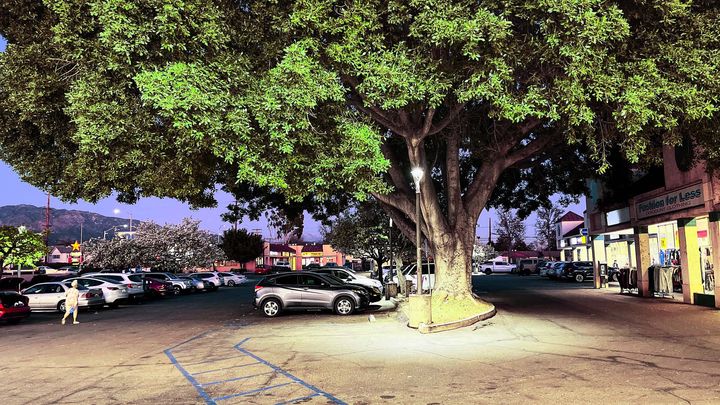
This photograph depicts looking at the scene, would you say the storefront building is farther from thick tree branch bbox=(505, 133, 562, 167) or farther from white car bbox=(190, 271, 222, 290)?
white car bbox=(190, 271, 222, 290)

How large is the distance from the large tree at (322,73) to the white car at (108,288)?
11.9 meters

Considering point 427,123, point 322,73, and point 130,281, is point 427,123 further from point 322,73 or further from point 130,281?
point 130,281

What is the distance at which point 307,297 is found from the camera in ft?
64.1

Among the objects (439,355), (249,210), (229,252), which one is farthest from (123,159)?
(229,252)

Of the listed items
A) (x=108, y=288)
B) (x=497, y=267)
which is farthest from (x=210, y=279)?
(x=497, y=267)

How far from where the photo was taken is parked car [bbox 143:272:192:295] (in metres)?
34.1

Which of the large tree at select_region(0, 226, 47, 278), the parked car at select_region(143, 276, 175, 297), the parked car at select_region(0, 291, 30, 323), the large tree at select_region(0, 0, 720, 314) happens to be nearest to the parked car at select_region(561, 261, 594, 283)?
the large tree at select_region(0, 0, 720, 314)

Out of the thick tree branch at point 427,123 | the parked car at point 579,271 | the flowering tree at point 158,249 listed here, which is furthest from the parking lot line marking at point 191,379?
the flowering tree at point 158,249

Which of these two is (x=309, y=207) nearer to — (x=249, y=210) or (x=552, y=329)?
(x=249, y=210)

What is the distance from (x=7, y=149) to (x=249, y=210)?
10570mm

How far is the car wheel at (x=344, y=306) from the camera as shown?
1928 centimetres

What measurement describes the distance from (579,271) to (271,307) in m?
29.4

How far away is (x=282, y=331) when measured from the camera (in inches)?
592

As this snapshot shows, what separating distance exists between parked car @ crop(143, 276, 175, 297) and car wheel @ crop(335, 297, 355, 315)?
Answer: 15681 millimetres
